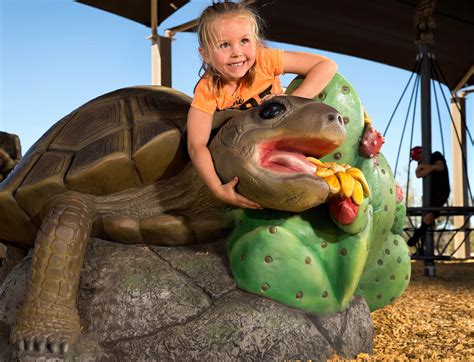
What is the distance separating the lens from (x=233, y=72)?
1.52m

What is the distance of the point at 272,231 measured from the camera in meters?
1.47

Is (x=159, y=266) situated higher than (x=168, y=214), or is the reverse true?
(x=168, y=214)

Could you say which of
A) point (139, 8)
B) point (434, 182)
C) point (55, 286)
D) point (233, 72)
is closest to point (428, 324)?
point (233, 72)

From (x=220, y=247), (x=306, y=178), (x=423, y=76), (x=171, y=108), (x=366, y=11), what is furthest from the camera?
(x=366, y=11)

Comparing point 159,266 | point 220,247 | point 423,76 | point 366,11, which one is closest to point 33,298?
point 159,266

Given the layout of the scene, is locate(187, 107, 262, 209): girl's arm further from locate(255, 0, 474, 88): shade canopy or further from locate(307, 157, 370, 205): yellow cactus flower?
locate(255, 0, 474, 88): shade canopy

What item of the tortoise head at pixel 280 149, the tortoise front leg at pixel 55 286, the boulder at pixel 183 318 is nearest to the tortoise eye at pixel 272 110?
the tortoise head at pixel 280 149

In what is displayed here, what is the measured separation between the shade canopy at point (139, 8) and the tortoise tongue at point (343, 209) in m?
4.65

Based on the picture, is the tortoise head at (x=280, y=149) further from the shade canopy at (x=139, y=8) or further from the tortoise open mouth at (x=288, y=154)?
the shade canopy at (x=139, y=8)

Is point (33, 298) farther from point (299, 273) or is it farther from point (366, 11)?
point (366, 11)

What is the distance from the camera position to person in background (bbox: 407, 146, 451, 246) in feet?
17.7

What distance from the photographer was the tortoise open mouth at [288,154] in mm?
1406

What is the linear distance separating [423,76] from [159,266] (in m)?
4.70

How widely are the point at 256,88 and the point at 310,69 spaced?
17 cm
